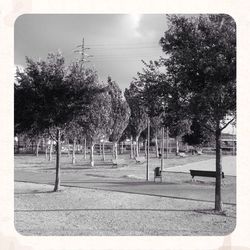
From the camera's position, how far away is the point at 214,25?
389 inches

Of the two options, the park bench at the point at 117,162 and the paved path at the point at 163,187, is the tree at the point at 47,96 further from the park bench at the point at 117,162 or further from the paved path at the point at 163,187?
the park bench at the point at 117,162

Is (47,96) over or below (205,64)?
below

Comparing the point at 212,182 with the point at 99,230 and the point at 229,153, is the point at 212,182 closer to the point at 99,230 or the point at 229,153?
the point at 99,230

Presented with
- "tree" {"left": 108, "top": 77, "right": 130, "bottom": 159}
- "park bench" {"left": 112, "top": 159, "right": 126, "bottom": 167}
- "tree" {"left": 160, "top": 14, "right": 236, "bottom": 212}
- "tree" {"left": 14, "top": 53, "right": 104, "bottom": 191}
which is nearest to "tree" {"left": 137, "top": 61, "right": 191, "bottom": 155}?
"tree" {"left": 160, "top": 14, "right": 236, "bottom": 212}

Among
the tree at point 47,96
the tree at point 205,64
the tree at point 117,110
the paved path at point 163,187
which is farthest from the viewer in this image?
the tree at point 117,110

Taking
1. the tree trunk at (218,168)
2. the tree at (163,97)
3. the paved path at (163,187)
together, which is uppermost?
the tree at (163,97)

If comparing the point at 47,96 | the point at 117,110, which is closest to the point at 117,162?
the point at 117,110

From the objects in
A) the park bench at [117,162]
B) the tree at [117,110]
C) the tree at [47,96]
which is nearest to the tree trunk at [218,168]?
the tree at [47,96]

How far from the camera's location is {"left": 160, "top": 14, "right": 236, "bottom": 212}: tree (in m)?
9.52

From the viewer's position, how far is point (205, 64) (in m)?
9.59

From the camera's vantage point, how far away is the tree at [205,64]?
9516 mm

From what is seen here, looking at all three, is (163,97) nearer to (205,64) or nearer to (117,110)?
(205,64)

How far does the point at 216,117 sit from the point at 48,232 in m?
5.31
